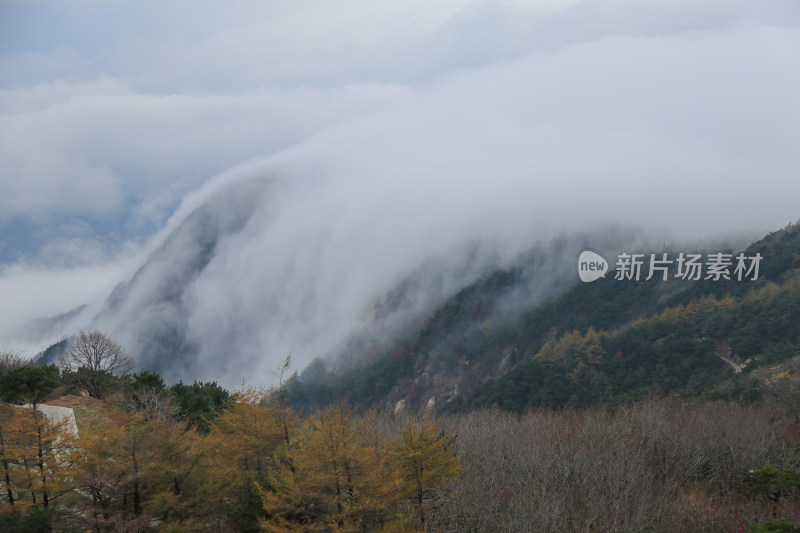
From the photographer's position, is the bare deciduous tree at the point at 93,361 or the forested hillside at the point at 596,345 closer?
the bare deciduous tree at the point at 93,361

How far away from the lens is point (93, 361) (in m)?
60.7

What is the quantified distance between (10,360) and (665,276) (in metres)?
127

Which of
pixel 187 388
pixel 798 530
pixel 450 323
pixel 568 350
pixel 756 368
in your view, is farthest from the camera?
pixel 450 323

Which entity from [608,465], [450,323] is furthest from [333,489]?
[450,323]

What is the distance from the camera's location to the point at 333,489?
23016 mm

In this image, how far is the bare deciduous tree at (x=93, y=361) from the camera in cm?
5594

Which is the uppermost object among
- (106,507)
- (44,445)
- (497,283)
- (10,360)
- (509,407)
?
(497,283)

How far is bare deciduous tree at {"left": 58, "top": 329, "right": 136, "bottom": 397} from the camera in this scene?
55.9m

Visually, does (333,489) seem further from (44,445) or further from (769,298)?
(769,298)

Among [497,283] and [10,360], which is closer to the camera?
[10,360]

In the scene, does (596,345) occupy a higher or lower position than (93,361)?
lower

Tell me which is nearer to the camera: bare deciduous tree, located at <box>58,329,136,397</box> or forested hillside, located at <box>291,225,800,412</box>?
bare deciduous tree, located at <box>58,329,136,397</box>

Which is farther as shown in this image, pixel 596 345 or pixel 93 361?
pixel 596 345

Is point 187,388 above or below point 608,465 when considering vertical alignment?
above
